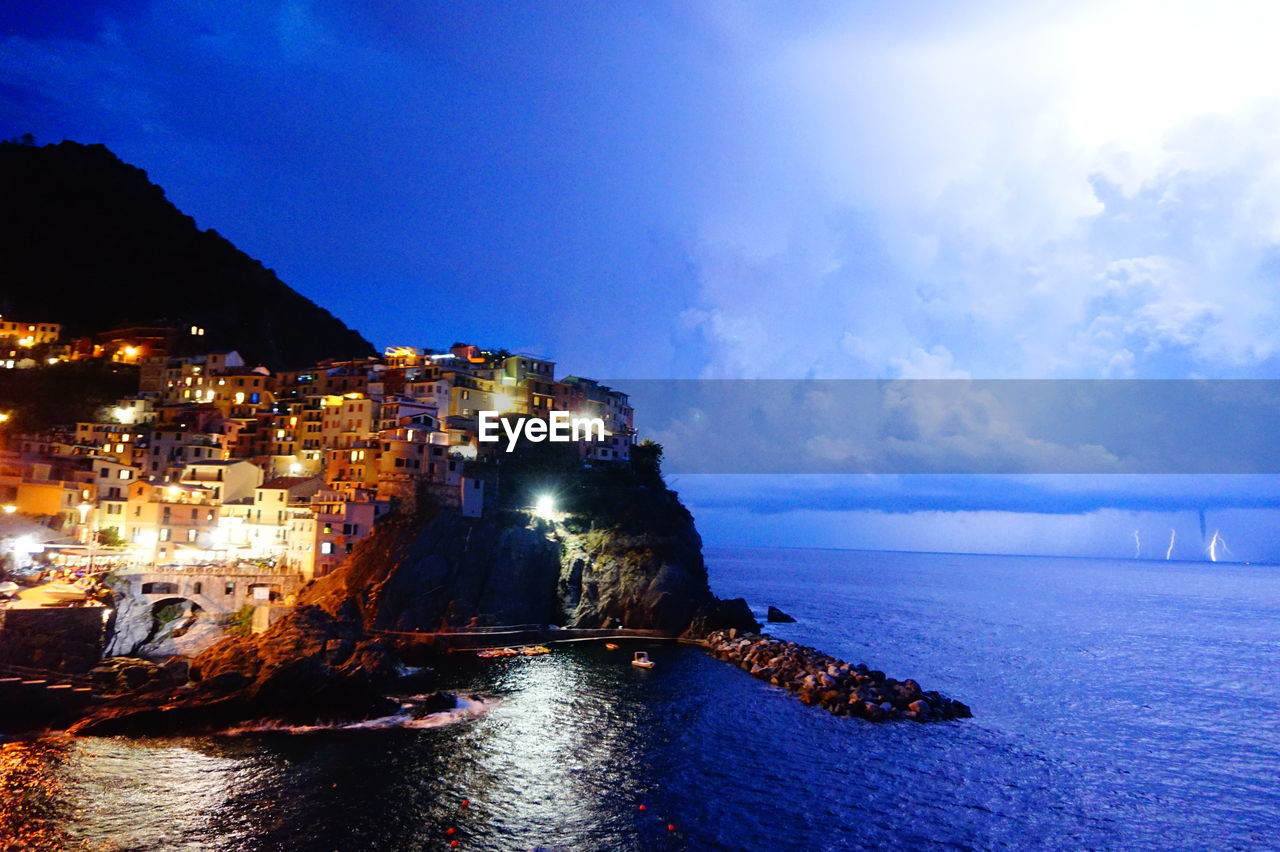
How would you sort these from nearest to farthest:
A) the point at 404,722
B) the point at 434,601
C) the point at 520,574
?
the point at 404,722 < the point at 434,601 < the point at 520,574

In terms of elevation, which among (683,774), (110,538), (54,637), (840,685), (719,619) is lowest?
(683,774)

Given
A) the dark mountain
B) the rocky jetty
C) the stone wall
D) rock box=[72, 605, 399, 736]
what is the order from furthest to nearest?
the dark mountain, the rocky jetty, the stone wall, rock box=[72, 605, 399, 736]

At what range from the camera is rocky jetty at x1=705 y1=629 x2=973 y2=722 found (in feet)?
165

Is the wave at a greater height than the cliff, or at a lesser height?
lesser

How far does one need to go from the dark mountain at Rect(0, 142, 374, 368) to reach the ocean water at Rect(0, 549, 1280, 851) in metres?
87.2

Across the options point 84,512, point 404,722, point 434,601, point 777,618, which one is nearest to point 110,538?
point 84,512

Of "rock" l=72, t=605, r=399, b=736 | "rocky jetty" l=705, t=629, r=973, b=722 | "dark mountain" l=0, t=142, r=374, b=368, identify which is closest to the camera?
"rock" l=72, t=605, r=399, b=736

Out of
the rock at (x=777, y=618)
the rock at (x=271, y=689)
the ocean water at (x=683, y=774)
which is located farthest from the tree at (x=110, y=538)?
the rock at (x=777, y=618)

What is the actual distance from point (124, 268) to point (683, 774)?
142 m

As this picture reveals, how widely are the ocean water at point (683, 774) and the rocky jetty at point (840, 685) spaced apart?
147 centimetres

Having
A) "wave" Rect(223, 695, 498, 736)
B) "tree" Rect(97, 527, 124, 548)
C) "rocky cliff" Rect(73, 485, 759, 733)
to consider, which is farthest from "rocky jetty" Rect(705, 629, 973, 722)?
"tree" Rect(97, 527, 124, 548)

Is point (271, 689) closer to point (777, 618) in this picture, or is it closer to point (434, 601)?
point (434, 601)

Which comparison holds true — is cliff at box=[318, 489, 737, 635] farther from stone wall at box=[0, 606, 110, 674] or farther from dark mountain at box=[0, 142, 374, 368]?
dark mountain at box=[0, 142, 374, 368]

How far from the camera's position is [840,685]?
5447 centimetres
